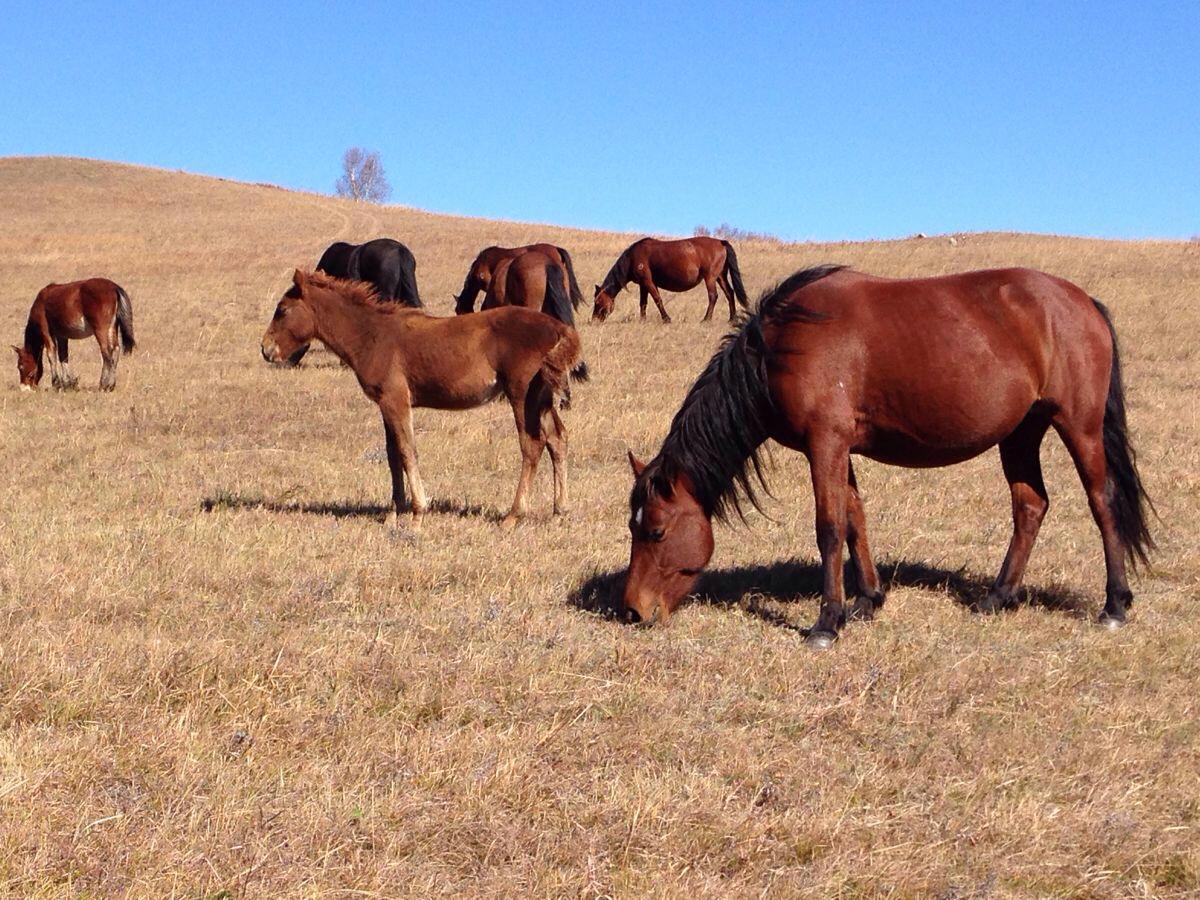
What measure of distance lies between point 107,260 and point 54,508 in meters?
31.8

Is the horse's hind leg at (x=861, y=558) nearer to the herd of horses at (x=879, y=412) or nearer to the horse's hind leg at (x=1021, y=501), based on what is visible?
the herd of horses at (x=879, y=412)

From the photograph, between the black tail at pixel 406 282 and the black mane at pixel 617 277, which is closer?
the black tail at pixel 406 282

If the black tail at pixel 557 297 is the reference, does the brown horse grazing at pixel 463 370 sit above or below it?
below

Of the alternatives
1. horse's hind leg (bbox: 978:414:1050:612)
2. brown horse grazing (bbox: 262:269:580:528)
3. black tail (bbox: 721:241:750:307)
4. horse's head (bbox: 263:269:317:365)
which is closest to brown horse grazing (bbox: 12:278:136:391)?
horse's head (bbox: 263:269:317:365)

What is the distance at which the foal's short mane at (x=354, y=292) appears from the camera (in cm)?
1001

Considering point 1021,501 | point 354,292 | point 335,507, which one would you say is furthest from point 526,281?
point 1021,501

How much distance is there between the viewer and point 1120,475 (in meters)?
6.96

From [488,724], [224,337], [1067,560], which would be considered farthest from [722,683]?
[224,337]

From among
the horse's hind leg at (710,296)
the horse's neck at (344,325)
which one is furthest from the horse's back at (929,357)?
the horse's hind leg at (710,296)

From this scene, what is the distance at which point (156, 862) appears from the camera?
361 cm

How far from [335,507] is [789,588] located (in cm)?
430

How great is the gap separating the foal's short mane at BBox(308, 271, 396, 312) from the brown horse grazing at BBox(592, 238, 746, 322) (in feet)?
43.1

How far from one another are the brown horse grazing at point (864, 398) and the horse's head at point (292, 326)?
4559 millimetres

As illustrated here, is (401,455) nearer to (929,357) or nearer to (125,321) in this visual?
(929,357)
